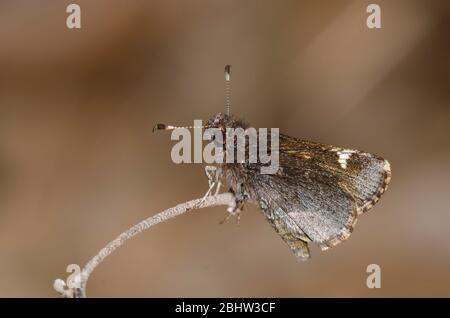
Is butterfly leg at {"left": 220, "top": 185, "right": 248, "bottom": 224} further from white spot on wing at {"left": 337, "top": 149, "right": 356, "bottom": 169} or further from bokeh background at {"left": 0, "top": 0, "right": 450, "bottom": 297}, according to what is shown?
bokeh background at {"left": 0, "top": 0, "right": 450, "bottom": 297}

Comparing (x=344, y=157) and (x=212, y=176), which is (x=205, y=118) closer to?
(x=212, y=176)

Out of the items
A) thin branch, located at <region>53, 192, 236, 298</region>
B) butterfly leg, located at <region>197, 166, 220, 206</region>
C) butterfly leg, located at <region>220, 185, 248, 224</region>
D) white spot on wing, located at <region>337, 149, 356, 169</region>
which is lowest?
thin branch, located at <region>53, 192, 236, 298</region>

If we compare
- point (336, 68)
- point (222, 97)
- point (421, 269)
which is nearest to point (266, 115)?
point (222, 97)

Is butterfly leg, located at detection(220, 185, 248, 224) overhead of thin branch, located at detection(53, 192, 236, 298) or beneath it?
overhead

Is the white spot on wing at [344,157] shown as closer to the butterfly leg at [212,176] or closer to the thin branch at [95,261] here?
the butterfly leg at [212,176]

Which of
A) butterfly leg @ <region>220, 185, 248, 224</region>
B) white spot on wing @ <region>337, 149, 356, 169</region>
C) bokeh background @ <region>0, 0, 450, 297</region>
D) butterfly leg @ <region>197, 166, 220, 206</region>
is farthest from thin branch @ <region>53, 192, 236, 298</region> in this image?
bokeh background @ <region>0, 0, 450, 297</region>

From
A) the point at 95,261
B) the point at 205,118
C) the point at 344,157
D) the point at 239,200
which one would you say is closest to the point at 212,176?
the point at 239,200

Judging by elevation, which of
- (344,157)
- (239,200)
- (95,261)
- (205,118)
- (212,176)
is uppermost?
(205,118)

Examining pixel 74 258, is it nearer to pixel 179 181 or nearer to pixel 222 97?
pixel 179 181

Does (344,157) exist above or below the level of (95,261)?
above
